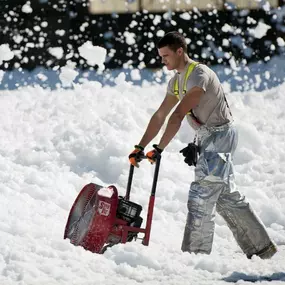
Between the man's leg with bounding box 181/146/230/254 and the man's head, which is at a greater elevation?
the man's head

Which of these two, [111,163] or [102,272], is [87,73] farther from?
[102,272]

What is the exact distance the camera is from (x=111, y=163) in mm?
8297

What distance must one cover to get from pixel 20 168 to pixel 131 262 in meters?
2.70

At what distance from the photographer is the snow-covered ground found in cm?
532

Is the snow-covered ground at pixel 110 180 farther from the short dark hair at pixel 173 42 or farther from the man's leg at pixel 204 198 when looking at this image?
the short dark hair at pixel 173 42

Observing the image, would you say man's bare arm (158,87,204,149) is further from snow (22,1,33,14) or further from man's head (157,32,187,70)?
snow (22,1,33,14)

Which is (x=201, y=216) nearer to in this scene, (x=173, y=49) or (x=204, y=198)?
(x=204, y=198)

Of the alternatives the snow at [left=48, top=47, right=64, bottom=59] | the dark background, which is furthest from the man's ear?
the snow at [left=48, top=47, right=64, bottom=59]

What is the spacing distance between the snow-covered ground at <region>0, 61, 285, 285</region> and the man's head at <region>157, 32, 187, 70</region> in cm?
122

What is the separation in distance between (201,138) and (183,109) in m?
0.43

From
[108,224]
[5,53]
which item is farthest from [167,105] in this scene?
[5,53]

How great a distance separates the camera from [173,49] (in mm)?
5898

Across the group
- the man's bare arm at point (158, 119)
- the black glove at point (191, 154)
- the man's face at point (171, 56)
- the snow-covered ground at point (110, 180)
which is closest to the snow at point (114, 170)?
the snow-covered ground at point (110, 180)

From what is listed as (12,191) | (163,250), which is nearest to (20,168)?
(12,191)
